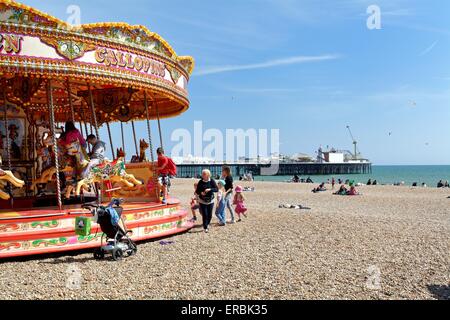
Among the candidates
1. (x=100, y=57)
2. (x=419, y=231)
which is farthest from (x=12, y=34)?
(x=419, y=231)

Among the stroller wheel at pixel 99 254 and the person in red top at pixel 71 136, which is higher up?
the person in red top at pixel 71 136

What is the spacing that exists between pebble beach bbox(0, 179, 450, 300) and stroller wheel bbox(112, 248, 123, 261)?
21cm

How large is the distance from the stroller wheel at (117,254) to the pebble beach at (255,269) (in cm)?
21

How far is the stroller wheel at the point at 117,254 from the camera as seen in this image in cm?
768

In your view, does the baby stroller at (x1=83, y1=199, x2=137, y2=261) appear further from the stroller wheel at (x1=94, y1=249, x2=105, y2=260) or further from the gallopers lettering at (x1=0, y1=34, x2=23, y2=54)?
the gallopers lettering at (x1=0, y1=34, x2=23, y2=54)

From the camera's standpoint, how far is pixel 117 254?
7.75 metres

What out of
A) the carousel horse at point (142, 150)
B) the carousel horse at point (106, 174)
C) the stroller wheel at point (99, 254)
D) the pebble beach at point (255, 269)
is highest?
the carousel horse at point (142, 150)

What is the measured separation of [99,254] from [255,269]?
113 inches

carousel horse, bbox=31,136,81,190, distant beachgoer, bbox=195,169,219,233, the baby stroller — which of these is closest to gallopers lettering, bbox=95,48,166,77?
carousel horse, bbox=31,136,81,190

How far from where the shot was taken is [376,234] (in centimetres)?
1065

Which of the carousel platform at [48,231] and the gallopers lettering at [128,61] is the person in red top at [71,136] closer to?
the carousel platform at [48,231]

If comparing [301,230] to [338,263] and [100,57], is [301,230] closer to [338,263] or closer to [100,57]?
[338,263]

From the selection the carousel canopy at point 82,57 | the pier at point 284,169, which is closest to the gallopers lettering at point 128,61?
the carousel canopy at point 82,57

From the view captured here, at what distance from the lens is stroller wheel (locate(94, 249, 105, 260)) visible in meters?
7.79
